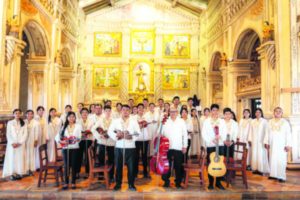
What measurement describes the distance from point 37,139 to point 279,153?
16.8ft

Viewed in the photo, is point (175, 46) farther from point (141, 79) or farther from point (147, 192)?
point (147, 192)

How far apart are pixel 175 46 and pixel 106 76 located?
4.17 metres

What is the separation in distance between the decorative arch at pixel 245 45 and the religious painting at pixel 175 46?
555 centimetres

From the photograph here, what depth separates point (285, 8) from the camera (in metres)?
6.83

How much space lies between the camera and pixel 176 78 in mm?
15359

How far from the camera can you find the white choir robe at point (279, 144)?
18.1 feet

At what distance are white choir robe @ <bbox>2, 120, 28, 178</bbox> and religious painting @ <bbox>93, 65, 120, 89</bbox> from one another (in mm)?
9679

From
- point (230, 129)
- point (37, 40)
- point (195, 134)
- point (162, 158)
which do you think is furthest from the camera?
point (37, 40)

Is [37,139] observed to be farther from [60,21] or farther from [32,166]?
[60,21]

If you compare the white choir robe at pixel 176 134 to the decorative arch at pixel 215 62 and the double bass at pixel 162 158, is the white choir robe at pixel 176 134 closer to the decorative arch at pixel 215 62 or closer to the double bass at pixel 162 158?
the double bass at pixel 162 158

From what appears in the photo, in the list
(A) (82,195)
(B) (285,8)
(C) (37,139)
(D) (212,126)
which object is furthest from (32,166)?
(B) (285,8)

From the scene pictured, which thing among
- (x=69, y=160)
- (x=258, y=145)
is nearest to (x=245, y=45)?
(x=258, y=145)

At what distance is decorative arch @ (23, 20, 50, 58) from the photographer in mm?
8641

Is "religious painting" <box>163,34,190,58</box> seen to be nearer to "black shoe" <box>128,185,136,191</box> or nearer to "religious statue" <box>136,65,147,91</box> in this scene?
"religious statue" <box>136,65,147,91</box>
